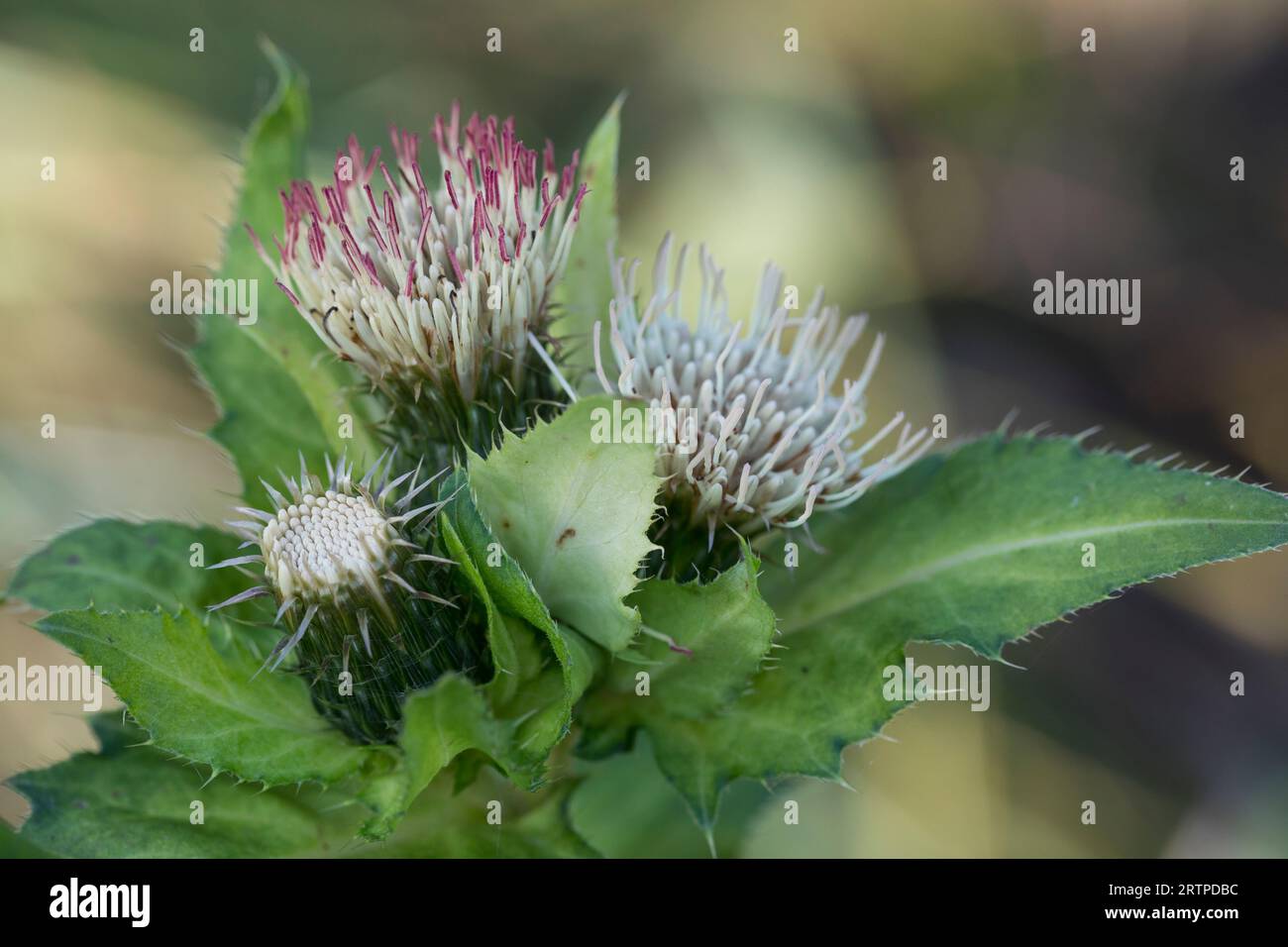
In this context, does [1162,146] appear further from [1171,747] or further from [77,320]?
[77,320]

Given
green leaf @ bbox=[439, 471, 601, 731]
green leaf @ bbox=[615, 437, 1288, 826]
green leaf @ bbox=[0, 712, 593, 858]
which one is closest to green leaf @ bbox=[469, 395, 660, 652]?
green leaf @ bbox=[439, 471, 601, 731]

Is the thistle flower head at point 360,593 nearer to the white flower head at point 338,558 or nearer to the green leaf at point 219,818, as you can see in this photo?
the white flower head at point 338,558

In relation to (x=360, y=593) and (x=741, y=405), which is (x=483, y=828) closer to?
(x=360, y=593)

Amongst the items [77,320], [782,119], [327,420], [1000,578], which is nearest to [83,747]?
[327,420]

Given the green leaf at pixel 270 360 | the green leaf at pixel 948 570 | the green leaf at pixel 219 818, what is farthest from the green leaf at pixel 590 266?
the green leaf at pixel 219 818

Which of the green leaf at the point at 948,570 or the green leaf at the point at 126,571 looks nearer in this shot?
the green leaf at the point at 948,570

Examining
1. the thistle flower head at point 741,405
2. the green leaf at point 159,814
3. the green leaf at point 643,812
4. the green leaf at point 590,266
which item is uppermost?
the green leaf at point 590,266
